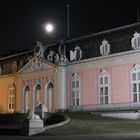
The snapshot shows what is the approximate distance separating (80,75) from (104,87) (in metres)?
Result: 3.58

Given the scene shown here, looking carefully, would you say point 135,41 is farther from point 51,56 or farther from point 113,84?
point 51,56

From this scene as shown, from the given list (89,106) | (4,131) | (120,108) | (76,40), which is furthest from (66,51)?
(4,131)

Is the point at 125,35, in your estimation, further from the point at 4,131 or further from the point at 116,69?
the point at 4,131

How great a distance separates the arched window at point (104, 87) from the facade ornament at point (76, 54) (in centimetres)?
367

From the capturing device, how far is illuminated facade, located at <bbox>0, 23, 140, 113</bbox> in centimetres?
3566

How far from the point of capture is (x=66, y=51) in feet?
138

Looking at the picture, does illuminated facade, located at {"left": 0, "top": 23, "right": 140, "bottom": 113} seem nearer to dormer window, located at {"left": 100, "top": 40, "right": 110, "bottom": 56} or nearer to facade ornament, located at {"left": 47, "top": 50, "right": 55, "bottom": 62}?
dormer window, located at {"left": 100, "top": 40, "right": 110, "bottom": 56}

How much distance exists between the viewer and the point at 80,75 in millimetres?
40125

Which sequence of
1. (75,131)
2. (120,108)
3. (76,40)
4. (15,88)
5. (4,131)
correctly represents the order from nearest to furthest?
1. (75,131)
2. (4,131)
3. (120,108)
4. (76,40)
5. (15,88)

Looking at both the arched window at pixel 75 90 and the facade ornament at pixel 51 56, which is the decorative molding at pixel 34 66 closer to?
the facade ornament at pixel 51 56

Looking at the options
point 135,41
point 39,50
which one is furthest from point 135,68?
point 39,50

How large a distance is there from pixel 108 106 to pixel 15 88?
1490cm

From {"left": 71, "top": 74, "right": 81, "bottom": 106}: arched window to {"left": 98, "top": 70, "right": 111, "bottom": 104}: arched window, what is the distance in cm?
→ 278

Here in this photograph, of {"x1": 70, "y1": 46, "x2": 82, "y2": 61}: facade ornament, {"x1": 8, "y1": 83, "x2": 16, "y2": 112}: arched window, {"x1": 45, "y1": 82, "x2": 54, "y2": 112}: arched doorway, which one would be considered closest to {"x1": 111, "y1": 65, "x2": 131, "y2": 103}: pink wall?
{"x1": 70, "y1": 46, "x2": 82, "y2": 61}: facade ornament
